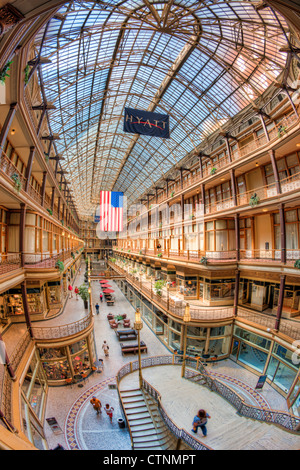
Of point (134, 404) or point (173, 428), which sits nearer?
point (173, 428)

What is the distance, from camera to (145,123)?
64.2 feet

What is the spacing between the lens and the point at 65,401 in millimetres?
15203

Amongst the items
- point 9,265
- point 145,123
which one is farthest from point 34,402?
point 145,123

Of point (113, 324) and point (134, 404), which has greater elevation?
point (134, 404)

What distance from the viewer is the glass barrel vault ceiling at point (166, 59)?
16078 millimetres

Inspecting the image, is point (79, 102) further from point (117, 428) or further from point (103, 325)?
point (117, 428)

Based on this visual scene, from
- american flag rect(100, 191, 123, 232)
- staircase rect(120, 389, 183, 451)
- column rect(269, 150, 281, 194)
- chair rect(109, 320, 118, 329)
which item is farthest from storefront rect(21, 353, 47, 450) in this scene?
american flag rect(100, 191, 123, 232)

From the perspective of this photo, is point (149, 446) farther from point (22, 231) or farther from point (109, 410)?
point (22, 231)

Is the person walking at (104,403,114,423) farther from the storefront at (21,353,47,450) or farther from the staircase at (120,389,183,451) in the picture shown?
the storefront at (21,353,47,450)

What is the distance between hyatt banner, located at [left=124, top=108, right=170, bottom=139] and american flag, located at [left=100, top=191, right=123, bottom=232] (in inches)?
1068

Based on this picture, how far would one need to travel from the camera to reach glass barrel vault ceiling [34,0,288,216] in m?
16.1

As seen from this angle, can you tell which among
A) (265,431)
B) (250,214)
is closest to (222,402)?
(265,431)

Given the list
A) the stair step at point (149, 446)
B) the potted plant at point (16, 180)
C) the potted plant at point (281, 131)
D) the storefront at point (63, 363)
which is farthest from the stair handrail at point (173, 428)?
the potted plant at point (281, 131)

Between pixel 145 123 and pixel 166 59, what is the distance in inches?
347
